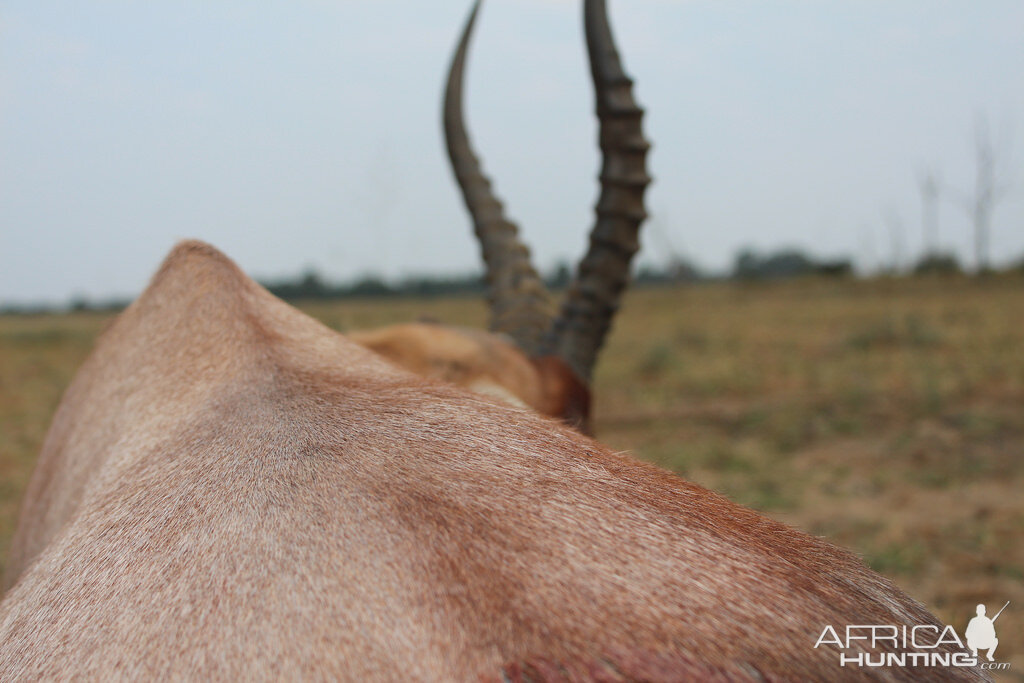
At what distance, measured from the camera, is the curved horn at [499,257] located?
3.09m

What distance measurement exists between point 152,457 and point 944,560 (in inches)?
160

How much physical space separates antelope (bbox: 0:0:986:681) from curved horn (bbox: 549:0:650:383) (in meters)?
1.51

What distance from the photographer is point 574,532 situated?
0.87 meters

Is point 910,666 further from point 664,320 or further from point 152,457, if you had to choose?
point 664,320

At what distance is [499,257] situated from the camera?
3.14 m

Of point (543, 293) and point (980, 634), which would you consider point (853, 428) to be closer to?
point (543, 293)

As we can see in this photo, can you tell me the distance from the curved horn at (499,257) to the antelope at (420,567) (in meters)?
1.78

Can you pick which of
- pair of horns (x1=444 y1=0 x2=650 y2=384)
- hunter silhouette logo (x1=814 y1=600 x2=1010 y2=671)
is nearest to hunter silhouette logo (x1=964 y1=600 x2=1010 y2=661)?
hunter silhouette logo (x1=814 y1=600 x2=1010 y2=671)

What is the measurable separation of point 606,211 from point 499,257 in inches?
23.8

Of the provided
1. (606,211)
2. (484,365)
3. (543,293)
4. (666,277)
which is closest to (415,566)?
(484,365)

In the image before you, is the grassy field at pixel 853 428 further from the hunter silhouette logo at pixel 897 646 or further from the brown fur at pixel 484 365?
the hunter silhouette logo at pixel 897 646

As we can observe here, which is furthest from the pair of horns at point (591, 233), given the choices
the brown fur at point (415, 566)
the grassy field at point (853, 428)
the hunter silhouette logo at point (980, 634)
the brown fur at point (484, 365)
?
the hunter silhouette logo at point (980, 634)

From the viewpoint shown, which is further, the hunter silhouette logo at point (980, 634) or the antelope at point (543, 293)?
the antelope at point (543, 293)

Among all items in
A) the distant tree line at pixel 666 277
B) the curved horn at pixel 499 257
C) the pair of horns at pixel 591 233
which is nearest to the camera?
the pair of horns at pixel 591 233
